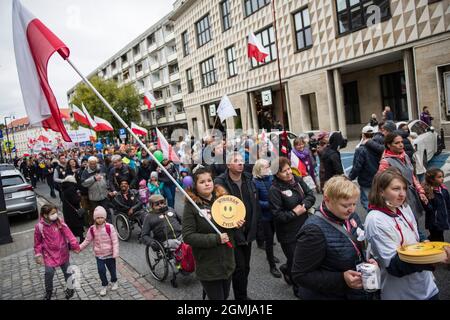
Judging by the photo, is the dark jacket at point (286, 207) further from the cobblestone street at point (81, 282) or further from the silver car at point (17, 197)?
the silver car at point (17, 197)

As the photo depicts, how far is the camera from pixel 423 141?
9578mm

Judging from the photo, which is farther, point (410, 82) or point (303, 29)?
point (303, 29)

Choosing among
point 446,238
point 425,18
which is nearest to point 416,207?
point 446,238

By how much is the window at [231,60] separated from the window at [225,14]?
1683 mm

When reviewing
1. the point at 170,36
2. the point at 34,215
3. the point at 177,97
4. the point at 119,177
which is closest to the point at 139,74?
the point at 177,97

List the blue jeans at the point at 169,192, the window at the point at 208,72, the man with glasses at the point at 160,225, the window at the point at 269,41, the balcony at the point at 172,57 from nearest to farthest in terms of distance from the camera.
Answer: the man with glasses at the point at 160,225
the blue jeans at the point at 169,192
the window at the point at 269,41
the window at the point at 208,72
the balcony at the point at 172,57

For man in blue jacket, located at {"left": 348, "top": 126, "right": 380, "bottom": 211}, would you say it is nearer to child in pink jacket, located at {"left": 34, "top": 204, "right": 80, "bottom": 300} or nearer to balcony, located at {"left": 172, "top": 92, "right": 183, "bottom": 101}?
child in pink jacket, located at {"left": 34, "top": 204, "right": 80, "bottom": 300}

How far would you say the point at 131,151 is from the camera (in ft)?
38.3

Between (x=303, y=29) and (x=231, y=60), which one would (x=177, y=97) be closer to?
(x=231, y=60)

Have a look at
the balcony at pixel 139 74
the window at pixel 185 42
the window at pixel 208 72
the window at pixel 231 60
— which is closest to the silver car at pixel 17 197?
the window at pixel 231 60

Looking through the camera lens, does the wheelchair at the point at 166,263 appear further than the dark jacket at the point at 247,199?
Yes

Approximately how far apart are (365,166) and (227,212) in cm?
346

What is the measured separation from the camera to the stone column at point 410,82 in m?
16.4

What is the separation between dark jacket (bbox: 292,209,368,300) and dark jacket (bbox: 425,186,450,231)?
2.76 metres
